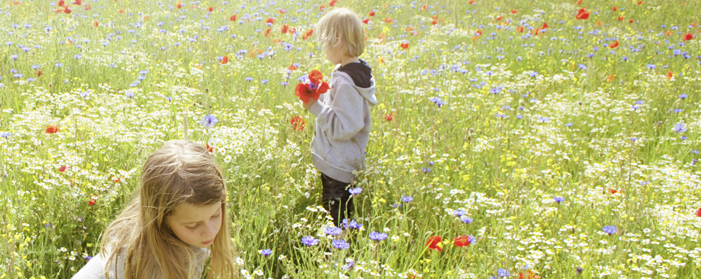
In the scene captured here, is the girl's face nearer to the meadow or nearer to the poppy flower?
the meadow

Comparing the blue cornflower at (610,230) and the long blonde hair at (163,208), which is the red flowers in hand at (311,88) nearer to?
the long blonde hair at (163,208)

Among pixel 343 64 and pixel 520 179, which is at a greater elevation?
→ pixel 343 64

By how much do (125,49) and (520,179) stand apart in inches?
139

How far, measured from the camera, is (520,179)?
322 cm

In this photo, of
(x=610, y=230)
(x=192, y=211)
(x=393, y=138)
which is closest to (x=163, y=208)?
(x=192, y=211)

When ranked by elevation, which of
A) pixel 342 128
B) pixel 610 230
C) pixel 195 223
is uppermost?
pixel 195 223

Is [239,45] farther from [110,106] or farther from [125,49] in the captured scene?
[110,106]

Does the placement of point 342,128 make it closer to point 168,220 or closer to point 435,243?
point 435,243

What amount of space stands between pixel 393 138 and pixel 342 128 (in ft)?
2.53

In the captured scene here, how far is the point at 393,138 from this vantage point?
3.60 m

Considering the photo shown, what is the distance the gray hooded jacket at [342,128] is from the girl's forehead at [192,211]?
4.24 feet

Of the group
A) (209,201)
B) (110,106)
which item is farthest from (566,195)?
(110,106)

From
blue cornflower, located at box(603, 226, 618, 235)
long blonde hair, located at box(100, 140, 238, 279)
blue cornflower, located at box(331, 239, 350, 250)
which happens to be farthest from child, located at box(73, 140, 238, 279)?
blue cornflower, located at box(603, 226, 618, 235)

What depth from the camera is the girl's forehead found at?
162 cm
